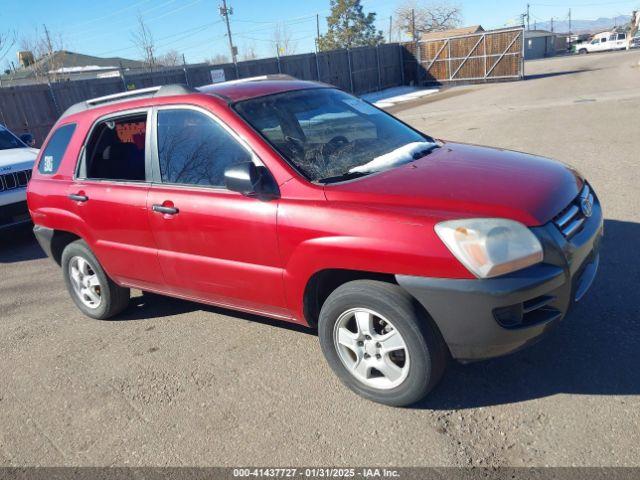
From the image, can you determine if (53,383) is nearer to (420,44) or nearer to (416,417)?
(416,417)

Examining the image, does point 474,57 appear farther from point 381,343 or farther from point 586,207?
point 381,343

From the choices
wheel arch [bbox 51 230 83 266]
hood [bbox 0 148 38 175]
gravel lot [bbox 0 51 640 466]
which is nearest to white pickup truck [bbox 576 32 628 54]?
gravel lot [bbox 0 51 640 466]

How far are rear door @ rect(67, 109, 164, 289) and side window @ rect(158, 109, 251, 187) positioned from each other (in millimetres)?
200

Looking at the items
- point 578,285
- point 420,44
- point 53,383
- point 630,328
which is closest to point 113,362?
point 53,383

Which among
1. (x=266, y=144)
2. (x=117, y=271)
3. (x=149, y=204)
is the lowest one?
(x=117, y=271)

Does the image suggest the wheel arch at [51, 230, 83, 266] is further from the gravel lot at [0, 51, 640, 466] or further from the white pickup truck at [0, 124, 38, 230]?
the white pickup truck at [0, 124, 38, 230]

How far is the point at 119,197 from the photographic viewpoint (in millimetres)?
4051

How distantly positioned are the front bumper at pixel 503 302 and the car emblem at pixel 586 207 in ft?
1.41

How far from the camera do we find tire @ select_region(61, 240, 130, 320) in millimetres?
4578

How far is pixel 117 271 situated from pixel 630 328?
12.3ft

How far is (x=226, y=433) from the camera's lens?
3.04 metres

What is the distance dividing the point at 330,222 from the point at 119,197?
191 cm

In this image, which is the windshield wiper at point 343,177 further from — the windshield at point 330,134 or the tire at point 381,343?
the tire at point 381,343

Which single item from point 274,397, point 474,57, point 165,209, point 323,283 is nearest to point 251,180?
point 323,283
